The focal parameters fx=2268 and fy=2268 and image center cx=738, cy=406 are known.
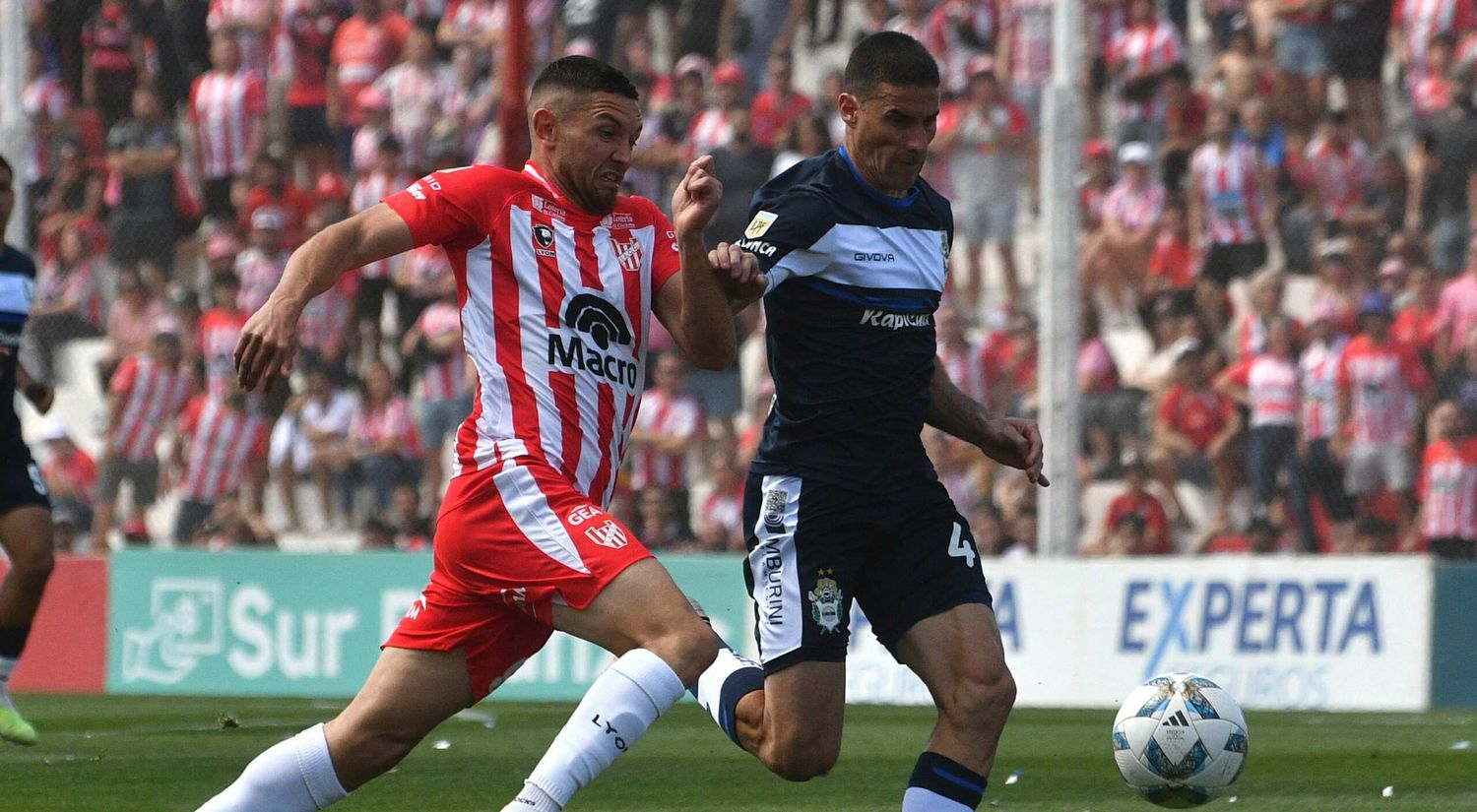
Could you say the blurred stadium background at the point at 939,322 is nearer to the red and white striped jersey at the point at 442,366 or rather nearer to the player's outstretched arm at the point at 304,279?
the red and white striped jersey at the point at 442,366

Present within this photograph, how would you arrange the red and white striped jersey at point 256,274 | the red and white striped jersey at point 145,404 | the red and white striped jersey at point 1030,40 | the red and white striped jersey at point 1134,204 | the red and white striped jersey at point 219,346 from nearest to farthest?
1. the red and white striped jersey at point 1030,40
2. the red and white striped jersey at point 1134,204
3. the red and white striped jersey at point 219,346
4. the red and white striped jersey at point 145,404
5. the red and white striped jersey at point 256,274

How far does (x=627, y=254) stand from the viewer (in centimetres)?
589

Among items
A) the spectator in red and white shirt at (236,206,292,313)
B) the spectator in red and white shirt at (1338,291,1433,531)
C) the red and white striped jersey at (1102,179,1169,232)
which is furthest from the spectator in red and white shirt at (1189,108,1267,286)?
the spectator in red and white shirt at (236,206,292,313)

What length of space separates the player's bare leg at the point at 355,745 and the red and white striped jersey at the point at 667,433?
10229 mm

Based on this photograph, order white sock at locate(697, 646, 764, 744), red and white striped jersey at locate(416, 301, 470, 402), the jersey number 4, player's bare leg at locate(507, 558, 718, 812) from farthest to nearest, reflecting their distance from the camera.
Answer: red and white striped jersey at locate(416, 301, 470, 402), white sock at locate(697, 646, 764, 744), the jersey number 4, player's bare leg at locate(507, 558, 718, 812)

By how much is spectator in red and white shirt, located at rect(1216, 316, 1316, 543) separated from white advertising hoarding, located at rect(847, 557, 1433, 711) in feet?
2.27

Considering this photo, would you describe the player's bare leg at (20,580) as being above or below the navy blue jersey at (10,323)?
below

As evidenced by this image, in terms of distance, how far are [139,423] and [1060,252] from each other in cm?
725

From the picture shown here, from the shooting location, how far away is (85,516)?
17031 mm

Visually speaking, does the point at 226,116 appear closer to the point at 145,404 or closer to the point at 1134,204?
the point at 145,404

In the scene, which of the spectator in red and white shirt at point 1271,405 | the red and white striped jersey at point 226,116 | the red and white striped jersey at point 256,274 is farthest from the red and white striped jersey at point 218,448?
the spectator in red and white shirt at point 1271,405

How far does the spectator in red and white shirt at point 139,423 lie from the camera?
55.4 ft

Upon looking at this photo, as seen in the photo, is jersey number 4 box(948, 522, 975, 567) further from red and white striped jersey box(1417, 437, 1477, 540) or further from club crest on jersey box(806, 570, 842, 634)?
red and white striped jersey box(1417, 437, 1477, 540)

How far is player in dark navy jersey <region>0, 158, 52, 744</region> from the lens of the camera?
9836 mm
